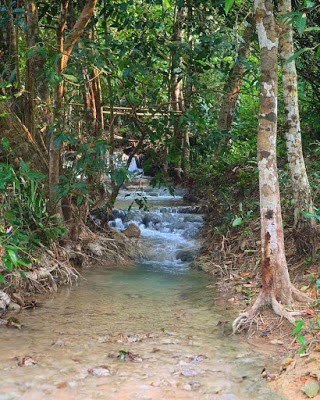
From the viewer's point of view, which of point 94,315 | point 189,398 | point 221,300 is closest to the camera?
point 189,398

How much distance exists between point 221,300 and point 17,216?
2685 millimetres

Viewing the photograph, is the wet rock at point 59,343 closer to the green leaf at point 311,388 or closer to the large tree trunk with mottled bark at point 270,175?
the large tree trunk with mottled bark at point 270,175

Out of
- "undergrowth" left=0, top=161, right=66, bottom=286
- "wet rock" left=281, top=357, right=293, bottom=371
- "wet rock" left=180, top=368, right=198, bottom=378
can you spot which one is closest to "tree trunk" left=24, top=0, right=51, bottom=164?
"undergrowth" left=0, top=161, right=66, bottom=286

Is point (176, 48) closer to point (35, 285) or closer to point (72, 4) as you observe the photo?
point (72, 4)

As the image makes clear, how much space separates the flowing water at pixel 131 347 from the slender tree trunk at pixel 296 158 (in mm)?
1247

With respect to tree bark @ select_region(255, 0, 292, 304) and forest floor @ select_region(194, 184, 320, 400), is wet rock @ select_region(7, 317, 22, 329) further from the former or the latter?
tree bark @ select_region(255, 0, 292, 304)

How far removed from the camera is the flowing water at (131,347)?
334cm

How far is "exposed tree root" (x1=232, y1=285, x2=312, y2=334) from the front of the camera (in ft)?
14.1

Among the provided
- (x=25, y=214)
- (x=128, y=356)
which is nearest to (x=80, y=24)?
(x=25, y=214)

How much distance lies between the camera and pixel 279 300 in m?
4.50

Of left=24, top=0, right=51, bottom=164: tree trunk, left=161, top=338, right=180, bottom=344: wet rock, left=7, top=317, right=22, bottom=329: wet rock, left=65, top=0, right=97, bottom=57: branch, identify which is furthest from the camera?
left=24, top=0, right=51, bottom=164: tree trunk

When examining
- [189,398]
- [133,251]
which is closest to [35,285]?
[133,251]

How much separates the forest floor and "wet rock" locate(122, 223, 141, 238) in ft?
3.91

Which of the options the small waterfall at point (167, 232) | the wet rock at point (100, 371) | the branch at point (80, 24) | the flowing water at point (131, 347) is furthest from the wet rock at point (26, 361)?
the branch at point (80, 24)
